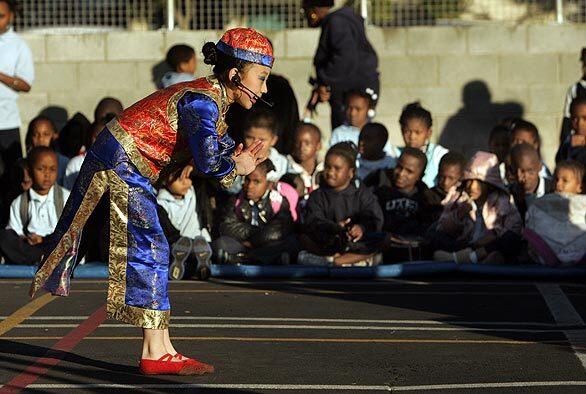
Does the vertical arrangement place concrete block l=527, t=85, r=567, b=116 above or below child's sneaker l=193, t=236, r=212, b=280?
above

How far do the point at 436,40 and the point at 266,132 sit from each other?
3.13m

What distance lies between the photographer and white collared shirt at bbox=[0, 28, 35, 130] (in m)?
13.1

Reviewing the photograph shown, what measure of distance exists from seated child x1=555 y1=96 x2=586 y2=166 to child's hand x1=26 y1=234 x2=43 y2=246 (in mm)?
4773

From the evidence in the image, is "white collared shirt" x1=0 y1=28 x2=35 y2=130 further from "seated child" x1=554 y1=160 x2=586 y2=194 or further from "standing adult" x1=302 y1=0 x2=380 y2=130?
"seated child" x1=554 y1=160 x2=586 y2=194

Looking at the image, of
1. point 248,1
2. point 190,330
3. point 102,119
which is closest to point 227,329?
point 190,330

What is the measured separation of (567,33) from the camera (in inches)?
584

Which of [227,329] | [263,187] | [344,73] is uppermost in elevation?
[344,73]

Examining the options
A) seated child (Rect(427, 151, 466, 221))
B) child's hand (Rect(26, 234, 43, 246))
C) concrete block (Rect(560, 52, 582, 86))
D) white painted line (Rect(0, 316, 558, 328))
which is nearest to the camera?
white painted line (Rect(0, 316, 558, 328))

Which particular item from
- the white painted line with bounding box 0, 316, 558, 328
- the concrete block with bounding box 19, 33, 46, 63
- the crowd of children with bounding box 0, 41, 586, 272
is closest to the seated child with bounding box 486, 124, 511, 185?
the crowd of children with bounding box 0, 41, 586, 272

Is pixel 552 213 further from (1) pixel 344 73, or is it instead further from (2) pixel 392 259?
(1) pixel 344 73

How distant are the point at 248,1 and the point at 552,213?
4.84 meters

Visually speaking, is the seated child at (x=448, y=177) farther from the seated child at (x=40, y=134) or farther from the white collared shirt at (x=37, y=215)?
the seated child at (x=40, y=134)

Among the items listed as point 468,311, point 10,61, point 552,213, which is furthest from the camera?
point 10,61

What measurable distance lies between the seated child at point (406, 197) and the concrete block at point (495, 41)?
2743 mm
